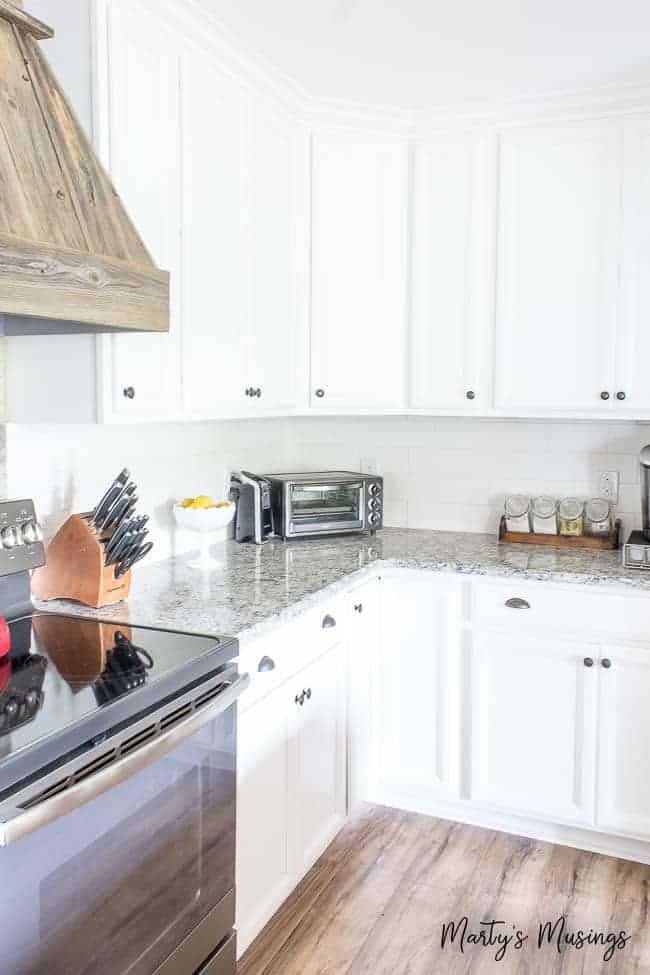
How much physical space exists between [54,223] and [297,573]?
49.2 inches

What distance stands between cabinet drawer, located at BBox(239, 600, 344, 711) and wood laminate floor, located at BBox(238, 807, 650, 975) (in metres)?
0.70

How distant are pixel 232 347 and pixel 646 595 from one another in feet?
4.73

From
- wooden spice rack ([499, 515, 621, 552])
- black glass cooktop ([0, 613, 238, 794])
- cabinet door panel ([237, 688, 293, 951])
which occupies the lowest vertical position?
cabinet door panel ([237, 688, 293, 951])

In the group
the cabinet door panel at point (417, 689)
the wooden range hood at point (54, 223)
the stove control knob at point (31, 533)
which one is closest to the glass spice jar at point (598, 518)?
the cabinet door panel at point (417, 689)

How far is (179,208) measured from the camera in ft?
7.13

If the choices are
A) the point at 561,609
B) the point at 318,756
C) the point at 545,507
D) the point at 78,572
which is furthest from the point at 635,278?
the point at 78,572

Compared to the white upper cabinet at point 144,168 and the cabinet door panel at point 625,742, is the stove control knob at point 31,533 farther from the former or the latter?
the cabinet door panel at point 625,742

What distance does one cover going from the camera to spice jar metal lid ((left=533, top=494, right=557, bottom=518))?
308 centimetres

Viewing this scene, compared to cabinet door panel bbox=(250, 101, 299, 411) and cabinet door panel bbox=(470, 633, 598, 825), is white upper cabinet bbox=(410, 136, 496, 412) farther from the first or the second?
cabinet door panel bbox=(470, 633, 598, 825)

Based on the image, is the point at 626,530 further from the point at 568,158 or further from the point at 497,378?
the point at 568,158

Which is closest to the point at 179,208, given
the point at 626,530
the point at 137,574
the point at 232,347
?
the point at 232,347

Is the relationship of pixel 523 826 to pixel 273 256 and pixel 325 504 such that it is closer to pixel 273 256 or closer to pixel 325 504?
pixel 325 504

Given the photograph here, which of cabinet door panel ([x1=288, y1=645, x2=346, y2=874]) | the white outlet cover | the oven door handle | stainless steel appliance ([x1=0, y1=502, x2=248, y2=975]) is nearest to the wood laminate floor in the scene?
cabinet door panel ([x1=288, y1=645, x2=346, y2=874])

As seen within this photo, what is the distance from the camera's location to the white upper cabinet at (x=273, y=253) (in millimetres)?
2629
